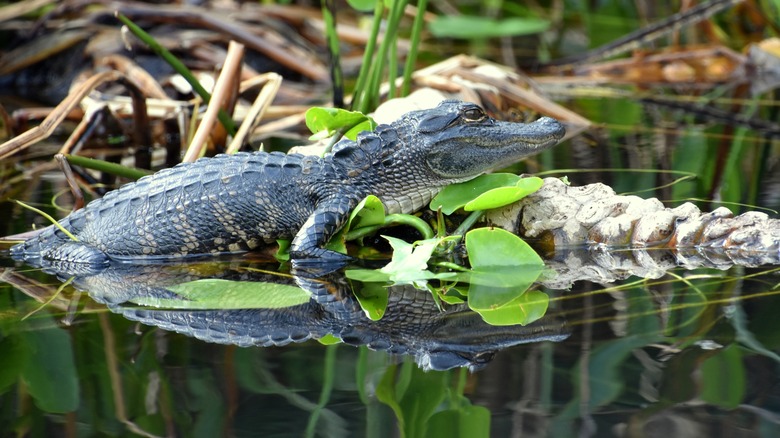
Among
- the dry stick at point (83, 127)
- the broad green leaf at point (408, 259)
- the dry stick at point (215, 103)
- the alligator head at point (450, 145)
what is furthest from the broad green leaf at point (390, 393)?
the dry stick at point (83, 127)

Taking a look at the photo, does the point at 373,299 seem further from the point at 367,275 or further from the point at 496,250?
the point at 496,250

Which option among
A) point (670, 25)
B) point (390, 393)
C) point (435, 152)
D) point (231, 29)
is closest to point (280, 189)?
point (435, 152)

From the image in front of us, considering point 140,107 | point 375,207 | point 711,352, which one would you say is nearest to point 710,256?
point 711,352

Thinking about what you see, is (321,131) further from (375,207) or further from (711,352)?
(711,352)

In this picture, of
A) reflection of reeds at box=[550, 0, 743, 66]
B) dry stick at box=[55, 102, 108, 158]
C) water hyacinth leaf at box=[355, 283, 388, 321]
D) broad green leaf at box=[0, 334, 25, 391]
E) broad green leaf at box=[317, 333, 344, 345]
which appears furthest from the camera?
reflection of reeds at box=[550, 0, 743, 66]

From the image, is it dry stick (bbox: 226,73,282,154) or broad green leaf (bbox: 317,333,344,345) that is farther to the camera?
dry stick (bbox: 226,73,282,154)

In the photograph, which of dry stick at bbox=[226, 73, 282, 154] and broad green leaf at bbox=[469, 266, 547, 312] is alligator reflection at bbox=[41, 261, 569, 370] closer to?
broad green leaf at bbox=[469, 266, 547, 312]

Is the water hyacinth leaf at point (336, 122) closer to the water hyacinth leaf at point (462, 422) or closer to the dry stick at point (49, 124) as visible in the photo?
the dry stick at point (49, 124)

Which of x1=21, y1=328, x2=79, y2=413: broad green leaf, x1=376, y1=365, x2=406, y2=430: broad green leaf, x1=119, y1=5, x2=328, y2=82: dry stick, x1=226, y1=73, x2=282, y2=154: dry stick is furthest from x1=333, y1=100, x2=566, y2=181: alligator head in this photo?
x1=119, y1=5, x2=328, y2=82: dry stick
